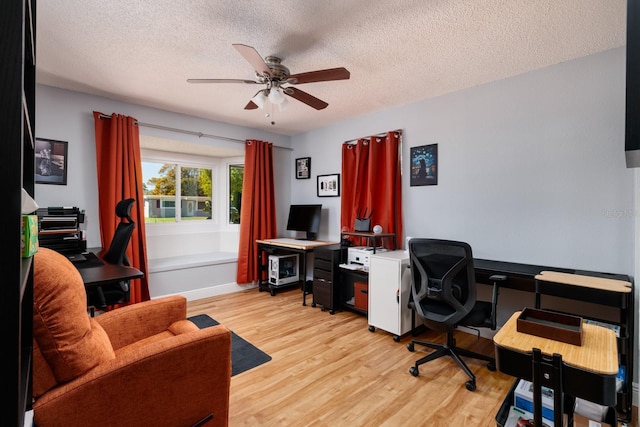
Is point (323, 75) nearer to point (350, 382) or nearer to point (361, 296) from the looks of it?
point (350, 382)

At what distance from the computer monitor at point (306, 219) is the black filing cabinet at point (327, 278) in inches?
26.6

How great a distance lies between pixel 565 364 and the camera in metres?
0.95

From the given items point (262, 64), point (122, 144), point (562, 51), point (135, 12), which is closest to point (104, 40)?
point (135, 12)

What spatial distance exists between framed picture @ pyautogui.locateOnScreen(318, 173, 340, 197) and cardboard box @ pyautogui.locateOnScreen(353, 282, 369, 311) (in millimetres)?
1415

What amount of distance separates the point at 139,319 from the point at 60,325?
745mm

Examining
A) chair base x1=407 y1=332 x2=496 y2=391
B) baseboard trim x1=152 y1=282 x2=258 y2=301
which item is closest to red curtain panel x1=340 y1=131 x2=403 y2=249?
chair base x1=407 y1=332 x2=496 y2=391

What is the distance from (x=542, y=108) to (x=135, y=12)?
10.2 feet

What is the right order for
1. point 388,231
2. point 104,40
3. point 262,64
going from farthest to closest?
1. point 388,231
2. point 104,40
3. point 262,64

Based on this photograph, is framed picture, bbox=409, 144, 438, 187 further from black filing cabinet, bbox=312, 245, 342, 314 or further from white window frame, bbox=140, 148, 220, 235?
white window frame, bbox=140, 148, 220, 235

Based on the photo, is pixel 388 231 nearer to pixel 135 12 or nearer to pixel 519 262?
pixel 519 262

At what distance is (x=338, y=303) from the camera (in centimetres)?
359

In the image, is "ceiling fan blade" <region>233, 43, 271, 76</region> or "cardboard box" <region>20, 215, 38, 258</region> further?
"ceiling fan blade" <region>233, 43, 271, 76</region>

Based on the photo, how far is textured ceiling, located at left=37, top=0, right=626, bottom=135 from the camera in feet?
5.88

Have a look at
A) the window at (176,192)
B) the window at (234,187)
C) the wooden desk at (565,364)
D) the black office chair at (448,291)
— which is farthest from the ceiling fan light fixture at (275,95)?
the window at (176,192)
